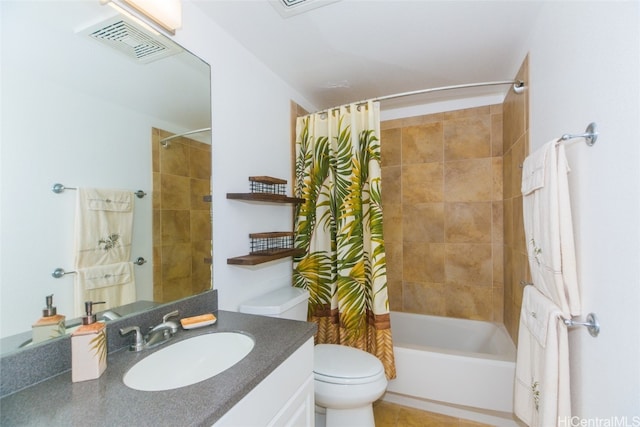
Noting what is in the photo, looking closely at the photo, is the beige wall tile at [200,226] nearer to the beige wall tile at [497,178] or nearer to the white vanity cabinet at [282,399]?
the white vanity cabinet at [282,399]

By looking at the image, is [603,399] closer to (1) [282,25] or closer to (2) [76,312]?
(2) [76,312]

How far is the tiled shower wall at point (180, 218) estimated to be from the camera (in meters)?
1.21

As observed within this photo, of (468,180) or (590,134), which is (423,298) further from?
(590,134)

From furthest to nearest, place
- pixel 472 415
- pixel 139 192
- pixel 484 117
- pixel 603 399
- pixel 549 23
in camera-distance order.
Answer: pixel 484 117
pixel 472 415
pixel 549 23
pixel 139 192
pixel 603 399

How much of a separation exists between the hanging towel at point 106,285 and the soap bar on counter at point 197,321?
0.70 feet

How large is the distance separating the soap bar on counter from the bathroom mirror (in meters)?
0.14

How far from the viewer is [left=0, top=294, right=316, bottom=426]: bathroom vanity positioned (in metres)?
0.64

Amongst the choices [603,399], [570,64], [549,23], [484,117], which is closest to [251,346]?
[603,399]

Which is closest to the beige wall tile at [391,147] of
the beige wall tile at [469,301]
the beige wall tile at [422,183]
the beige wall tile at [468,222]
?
the beige wall tile at [422,183]

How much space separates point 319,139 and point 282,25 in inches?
29.9

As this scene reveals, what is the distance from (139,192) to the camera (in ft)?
3.75

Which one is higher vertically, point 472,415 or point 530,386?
point 530,386

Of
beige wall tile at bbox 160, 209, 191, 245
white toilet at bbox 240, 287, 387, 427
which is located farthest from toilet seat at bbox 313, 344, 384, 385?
beige wall tile at bbox 160, 209, 191, 245

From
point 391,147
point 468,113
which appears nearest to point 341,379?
point 391,147
